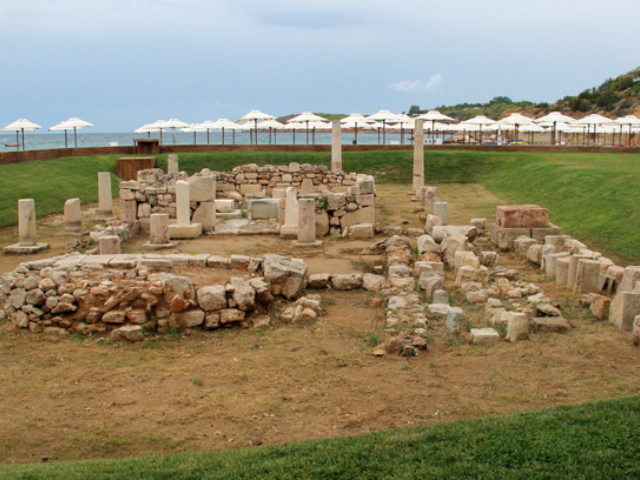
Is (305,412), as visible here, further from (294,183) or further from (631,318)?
(294,183)

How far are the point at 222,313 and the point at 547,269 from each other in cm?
668

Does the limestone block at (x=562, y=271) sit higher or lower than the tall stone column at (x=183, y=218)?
lower

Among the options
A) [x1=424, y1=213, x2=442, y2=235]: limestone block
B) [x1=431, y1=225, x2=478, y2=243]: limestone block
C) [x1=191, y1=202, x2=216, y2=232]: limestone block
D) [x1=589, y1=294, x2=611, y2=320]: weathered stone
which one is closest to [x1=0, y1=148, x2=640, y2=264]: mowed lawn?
[x1=431, y1=225, x2=478, y2=243]: limestone block

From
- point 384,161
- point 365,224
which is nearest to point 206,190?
point 365,224

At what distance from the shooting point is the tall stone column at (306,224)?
50.3ft

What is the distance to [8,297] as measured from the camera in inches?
351

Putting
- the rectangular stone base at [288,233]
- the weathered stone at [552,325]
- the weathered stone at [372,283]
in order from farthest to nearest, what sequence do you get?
the rectangular stone base at [288,233]
the weathered stone at [372,283]
the weathered stone at [552,325]

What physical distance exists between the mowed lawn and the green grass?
346 inches

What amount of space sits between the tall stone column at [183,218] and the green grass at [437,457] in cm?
1194

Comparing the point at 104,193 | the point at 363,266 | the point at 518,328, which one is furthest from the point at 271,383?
the point at 104,193

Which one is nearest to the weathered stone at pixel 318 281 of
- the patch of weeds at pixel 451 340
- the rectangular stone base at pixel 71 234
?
the patch of weeds at pixel 451 340

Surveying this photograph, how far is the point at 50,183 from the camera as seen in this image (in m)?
24.7

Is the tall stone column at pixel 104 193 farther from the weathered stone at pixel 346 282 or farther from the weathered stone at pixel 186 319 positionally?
the weathered stone at pixel 186 319

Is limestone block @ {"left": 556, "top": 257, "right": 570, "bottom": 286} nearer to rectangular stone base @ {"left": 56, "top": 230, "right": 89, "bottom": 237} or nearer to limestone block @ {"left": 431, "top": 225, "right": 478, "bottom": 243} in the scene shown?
Answer: limestone block @ {"left": 431, "top": 225, "right": 478, "bottom": 243}
